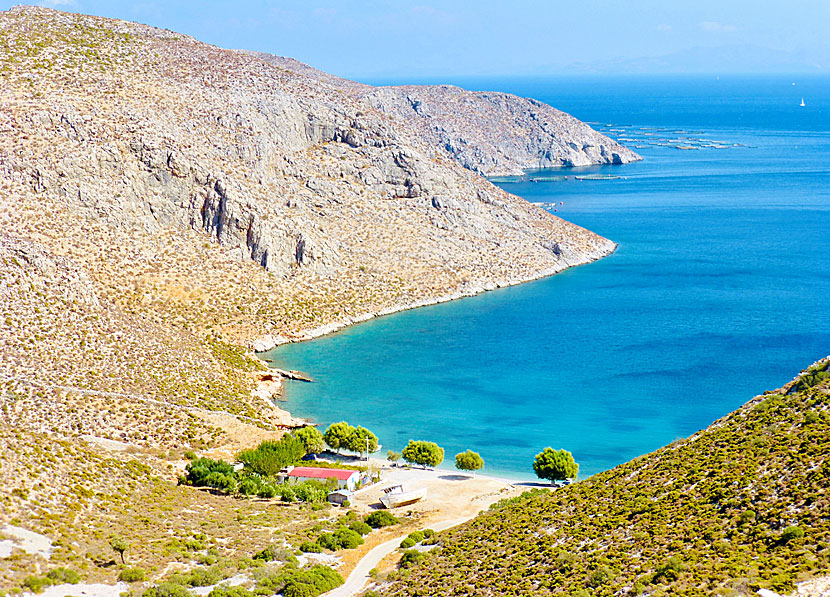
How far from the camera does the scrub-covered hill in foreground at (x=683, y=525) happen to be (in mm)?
30688

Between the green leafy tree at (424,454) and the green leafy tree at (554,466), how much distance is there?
645 centimetres

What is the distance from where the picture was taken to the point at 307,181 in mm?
106625

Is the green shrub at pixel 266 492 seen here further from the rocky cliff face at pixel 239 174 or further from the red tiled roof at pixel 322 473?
the rocky cliff face at pixel 239 174

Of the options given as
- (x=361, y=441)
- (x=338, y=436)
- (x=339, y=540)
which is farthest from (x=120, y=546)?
(x=361, y=441)

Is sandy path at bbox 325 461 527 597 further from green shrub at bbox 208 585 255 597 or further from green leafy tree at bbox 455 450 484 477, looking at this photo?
→ green shrub at bbox 208 585 255 597

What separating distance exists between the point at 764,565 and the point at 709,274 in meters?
89.6

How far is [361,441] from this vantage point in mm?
60938

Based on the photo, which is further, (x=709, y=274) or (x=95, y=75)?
(x=709, y=274)

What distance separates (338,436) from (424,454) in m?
6.35

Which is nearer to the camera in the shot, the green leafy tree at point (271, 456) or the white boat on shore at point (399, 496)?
the white boat on shore at point (399, 496)

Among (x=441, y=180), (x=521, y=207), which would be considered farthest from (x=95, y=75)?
(x=521, y=207)

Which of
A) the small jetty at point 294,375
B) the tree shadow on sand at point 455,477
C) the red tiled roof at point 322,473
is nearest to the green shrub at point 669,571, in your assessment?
the tree shadow on sand at point 455,477

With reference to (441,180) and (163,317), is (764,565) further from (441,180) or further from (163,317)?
(441,180)

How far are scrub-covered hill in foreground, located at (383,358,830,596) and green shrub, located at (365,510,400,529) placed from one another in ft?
15.4
